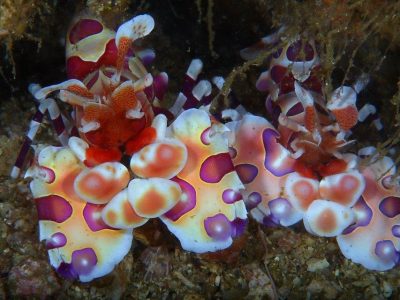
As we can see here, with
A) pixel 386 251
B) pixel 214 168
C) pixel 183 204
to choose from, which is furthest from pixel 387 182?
pixel 183 204

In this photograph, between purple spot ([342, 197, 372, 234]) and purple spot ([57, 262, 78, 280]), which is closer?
purple spot ([57, 262, 78, 280])

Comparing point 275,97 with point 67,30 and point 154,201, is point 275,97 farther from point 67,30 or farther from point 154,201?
point 67,30

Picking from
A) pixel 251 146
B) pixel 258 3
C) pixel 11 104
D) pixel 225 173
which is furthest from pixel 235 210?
pixel 11 104

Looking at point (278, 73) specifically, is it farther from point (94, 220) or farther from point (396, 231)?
point (94, 220)

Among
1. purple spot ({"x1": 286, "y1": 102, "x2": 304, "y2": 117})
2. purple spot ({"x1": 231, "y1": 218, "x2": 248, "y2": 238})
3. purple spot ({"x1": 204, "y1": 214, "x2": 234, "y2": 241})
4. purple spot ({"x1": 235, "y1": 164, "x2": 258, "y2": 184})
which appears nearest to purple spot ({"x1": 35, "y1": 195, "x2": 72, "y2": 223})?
purple spot ({"x1": 204, "y1": 214, "x2": 234, "y2": 241})

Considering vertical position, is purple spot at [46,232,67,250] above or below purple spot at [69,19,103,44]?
below

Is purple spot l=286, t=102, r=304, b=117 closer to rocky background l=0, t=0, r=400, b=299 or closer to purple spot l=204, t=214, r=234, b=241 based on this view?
rocky background l=0, t=0, r=400, b=299
